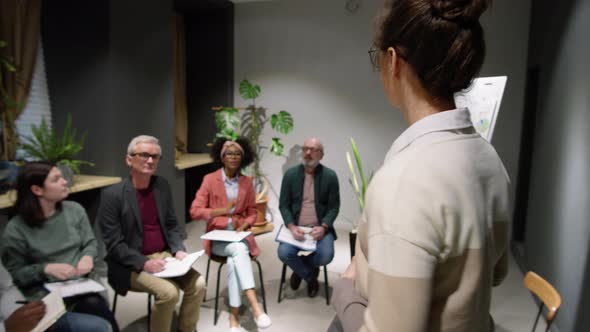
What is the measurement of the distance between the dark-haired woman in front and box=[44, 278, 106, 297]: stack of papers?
32mm

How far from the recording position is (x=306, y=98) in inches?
194

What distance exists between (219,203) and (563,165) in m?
2.47

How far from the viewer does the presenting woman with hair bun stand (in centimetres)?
52

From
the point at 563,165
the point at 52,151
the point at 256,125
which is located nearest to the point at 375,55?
the point at 563,165

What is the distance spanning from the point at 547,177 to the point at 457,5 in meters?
2.96

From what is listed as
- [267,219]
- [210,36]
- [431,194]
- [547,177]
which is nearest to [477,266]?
[431,194]

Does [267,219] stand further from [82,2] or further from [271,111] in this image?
[82,2]

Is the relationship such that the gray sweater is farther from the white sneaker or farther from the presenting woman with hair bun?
the presenting woman with hair bun

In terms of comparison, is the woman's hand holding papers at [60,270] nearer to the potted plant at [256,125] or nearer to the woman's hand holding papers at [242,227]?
the woman's hand holding papers at [242,227]

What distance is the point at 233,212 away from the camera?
2.86m

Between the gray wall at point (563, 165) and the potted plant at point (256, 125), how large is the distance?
2775mm

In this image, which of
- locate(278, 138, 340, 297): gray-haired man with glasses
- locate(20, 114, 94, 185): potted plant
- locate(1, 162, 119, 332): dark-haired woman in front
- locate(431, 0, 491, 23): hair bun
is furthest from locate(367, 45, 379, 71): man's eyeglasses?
locate(20, 114, 94, 185): potted plant

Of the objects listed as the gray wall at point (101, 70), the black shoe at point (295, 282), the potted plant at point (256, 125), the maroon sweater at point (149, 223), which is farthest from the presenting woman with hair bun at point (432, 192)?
the potted plant at point (256, 125)

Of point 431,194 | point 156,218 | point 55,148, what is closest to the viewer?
point 431,194
